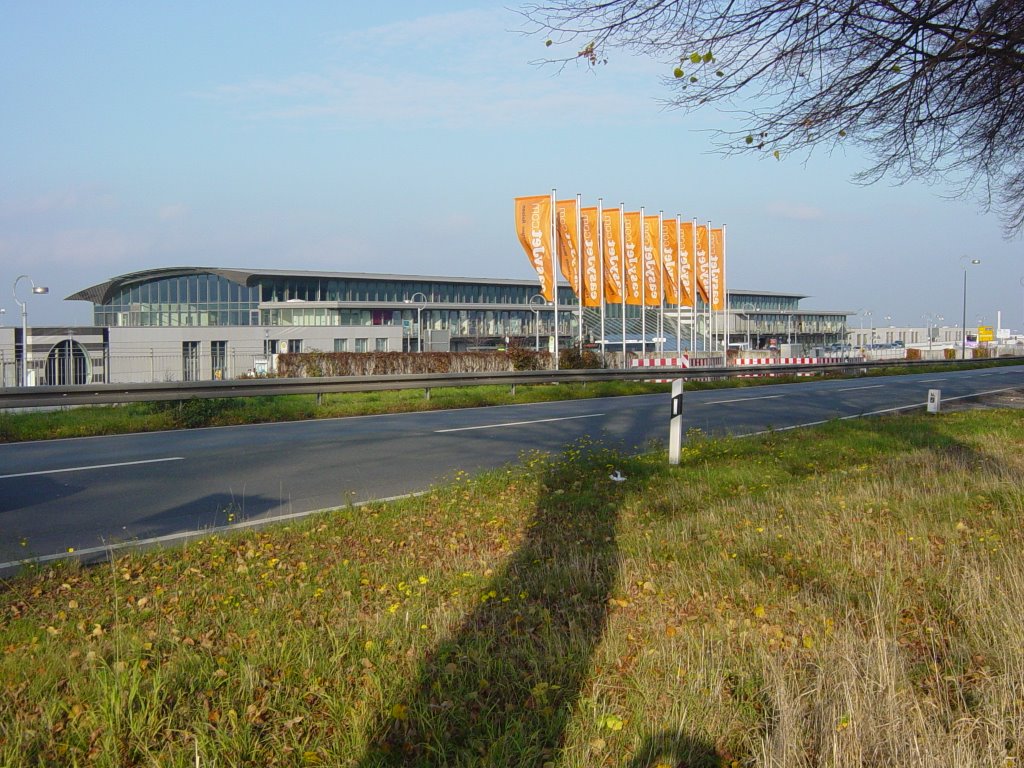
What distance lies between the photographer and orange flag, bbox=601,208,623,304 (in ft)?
119

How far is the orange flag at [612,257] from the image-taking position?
36.4 metres

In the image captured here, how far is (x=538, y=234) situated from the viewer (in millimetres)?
33312

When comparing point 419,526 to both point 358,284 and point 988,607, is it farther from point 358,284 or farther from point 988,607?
point 358,284

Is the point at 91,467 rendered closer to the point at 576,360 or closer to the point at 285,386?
the point at 285,386

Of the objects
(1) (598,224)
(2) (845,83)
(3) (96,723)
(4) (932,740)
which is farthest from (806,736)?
(1) (598,224)

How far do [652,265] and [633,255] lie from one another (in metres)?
2.28

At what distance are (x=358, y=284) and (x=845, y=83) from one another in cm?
5919

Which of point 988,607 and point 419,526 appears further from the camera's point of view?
point 419,526

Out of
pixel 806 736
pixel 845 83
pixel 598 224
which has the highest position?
pixel 598 224

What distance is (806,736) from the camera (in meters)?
3.51

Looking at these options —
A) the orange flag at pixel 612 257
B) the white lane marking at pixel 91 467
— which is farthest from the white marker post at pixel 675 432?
the orange flag at pixel 612 257

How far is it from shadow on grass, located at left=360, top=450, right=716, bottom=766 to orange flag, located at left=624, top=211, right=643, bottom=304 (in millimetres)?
31573

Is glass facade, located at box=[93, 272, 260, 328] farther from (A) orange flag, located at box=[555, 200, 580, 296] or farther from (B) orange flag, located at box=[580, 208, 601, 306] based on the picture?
(A) orange flag, located at box=[555, 200, 580, 296]

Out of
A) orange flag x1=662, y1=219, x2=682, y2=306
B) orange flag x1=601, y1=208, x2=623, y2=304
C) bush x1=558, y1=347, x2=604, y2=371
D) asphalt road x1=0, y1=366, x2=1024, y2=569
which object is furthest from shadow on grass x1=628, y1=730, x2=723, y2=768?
orange flag x1=662, y1=219, x2=682, y2=306
